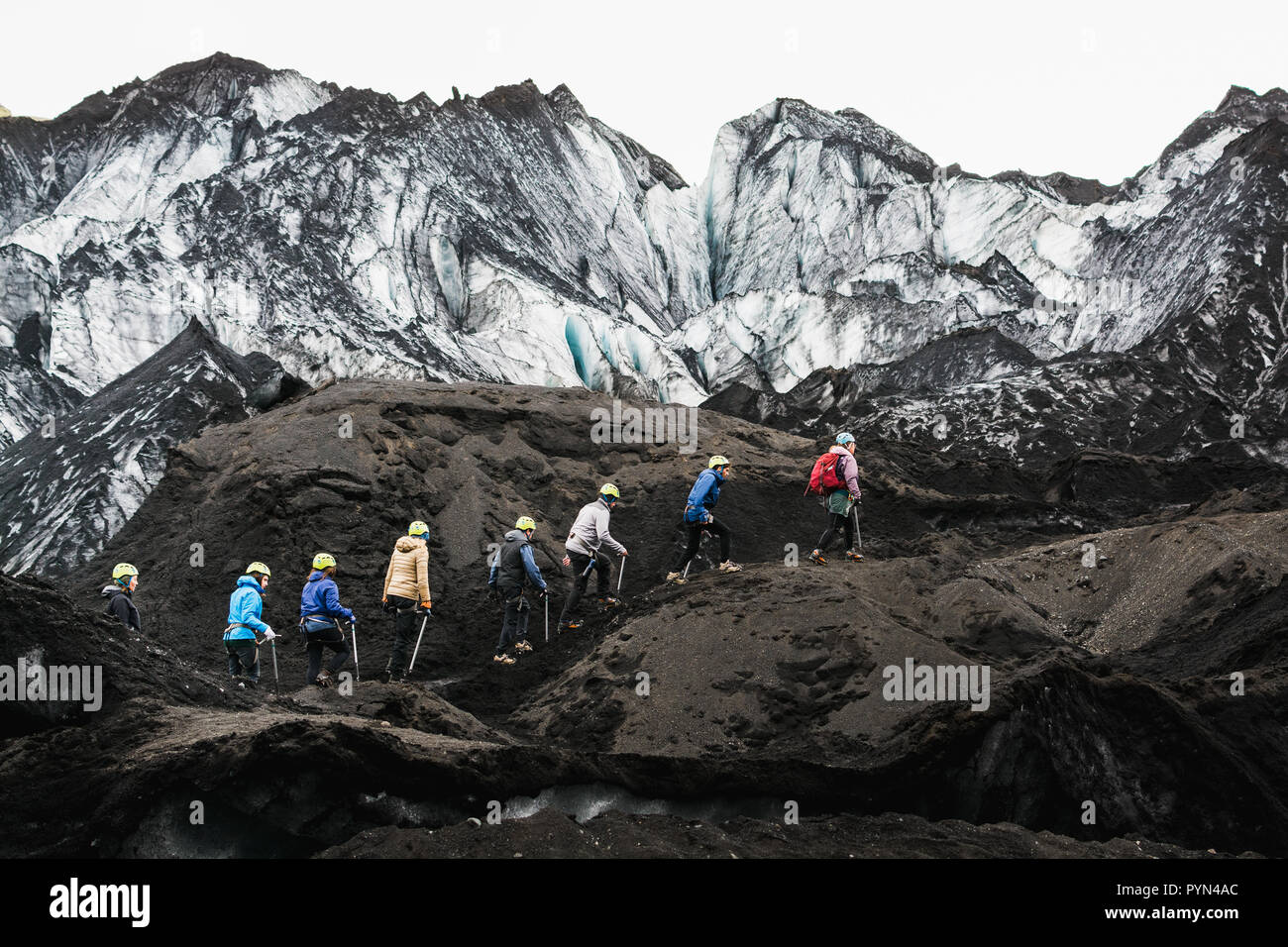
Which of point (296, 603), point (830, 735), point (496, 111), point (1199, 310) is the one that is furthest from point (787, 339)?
point (830, 735)

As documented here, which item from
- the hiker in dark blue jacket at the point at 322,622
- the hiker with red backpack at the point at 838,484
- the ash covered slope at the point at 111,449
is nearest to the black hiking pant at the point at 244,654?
A: the hiker in dark blue jacket at the point at 322,622

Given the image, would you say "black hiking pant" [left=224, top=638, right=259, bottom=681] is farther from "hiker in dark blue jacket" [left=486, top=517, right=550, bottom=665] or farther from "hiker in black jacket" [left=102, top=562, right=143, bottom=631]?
"hiker in dark blue jacket" [left=486, top=517, right=550, bottom=665]

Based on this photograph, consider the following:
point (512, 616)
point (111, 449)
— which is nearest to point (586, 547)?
point (512, 616)

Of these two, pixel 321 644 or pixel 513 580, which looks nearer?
pixel 321 644

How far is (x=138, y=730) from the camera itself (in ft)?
25.0

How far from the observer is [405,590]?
1228 centimetres

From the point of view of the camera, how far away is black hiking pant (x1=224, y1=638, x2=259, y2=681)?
11492 millimetres

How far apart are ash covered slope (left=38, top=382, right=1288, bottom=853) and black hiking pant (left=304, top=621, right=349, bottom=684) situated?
1.24m

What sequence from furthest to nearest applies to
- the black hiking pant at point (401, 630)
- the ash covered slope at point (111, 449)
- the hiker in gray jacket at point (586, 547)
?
the ash covered slope at point (111, 449) → the hiker in gray jacket at point (586, 547) → the black hiking pant at point (401, 630)

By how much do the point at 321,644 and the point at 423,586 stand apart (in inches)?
50.4

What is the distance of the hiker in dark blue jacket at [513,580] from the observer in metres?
12.6

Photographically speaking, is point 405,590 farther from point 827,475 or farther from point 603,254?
point 603,254

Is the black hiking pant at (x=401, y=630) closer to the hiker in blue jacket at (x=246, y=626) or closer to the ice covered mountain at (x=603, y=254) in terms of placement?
the hiker in blue jacket at (x=246, y=626)

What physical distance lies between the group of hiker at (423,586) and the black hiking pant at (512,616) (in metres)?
0.01
